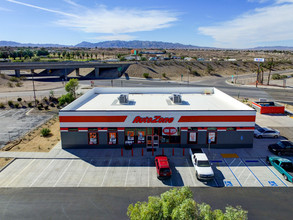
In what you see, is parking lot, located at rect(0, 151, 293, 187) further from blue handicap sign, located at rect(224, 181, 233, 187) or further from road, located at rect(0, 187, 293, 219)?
road, located at rect(0, 187, 293, 219)

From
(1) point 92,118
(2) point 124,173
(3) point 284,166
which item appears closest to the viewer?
(3) point 284,166

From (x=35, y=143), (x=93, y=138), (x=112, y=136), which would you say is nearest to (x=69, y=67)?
(x=35, y=143)

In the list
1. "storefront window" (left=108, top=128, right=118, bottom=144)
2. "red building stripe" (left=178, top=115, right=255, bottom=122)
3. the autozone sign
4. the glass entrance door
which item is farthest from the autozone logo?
"storefront window" (left=108, top=128, right=118, bottom=144)

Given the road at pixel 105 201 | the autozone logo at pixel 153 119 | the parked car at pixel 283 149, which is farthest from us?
the autozone logo at pixel 153 119

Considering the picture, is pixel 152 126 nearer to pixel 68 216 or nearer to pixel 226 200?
pixel 226 200

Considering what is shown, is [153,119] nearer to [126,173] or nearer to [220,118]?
[126,173]

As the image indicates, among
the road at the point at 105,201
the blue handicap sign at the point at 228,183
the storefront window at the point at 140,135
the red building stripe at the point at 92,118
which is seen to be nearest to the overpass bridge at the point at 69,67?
the red building stripe at the point at 92,118

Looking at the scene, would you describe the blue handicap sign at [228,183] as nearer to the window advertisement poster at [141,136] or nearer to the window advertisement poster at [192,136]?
the window advertisement poster at [192,136]
